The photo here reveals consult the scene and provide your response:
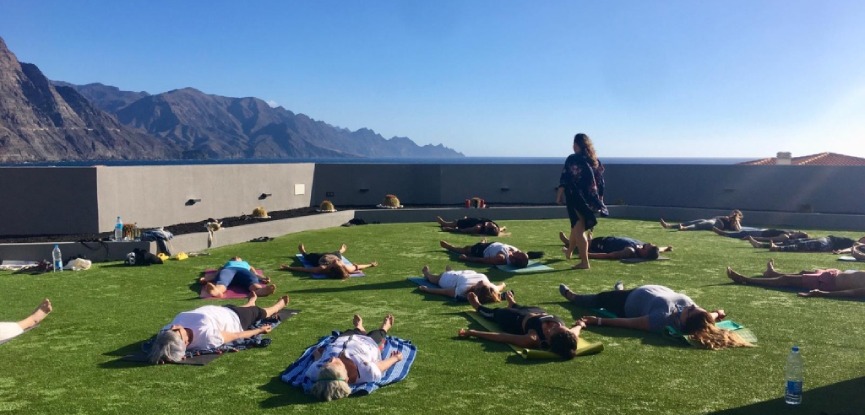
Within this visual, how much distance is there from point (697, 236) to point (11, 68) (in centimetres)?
20481

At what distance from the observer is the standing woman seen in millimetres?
9430

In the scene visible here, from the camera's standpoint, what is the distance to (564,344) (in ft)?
16.8

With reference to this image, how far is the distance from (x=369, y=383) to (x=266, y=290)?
3657 mm

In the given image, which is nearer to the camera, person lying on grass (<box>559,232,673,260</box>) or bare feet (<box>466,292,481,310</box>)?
bare feet (<box>466,292,481,310</box>)

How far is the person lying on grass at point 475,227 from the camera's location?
13742 millimetres

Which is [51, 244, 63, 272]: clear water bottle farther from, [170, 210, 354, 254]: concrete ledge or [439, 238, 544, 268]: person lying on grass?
[439, 238, 544, 268]: person lying on grass

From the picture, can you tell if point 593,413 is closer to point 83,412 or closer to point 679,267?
point 83,412

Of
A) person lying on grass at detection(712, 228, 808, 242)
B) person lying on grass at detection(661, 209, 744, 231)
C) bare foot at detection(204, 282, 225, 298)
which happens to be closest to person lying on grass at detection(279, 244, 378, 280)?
bare foot at detection(204, 282, 225, 298)

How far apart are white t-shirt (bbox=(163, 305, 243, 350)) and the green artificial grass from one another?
0.27m

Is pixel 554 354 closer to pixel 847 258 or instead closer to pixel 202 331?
pixel 202 331

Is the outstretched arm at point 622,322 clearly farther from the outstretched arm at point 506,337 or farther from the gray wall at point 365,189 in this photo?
the gray wall at point 365,189

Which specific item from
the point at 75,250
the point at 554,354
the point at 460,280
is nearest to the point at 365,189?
the point at 75,250

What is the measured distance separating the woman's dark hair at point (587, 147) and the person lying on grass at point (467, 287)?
2847 mm

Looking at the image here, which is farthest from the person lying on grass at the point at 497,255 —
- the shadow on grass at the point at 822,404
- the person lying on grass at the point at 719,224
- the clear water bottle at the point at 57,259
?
the clear water bottle at the point at 57,259
